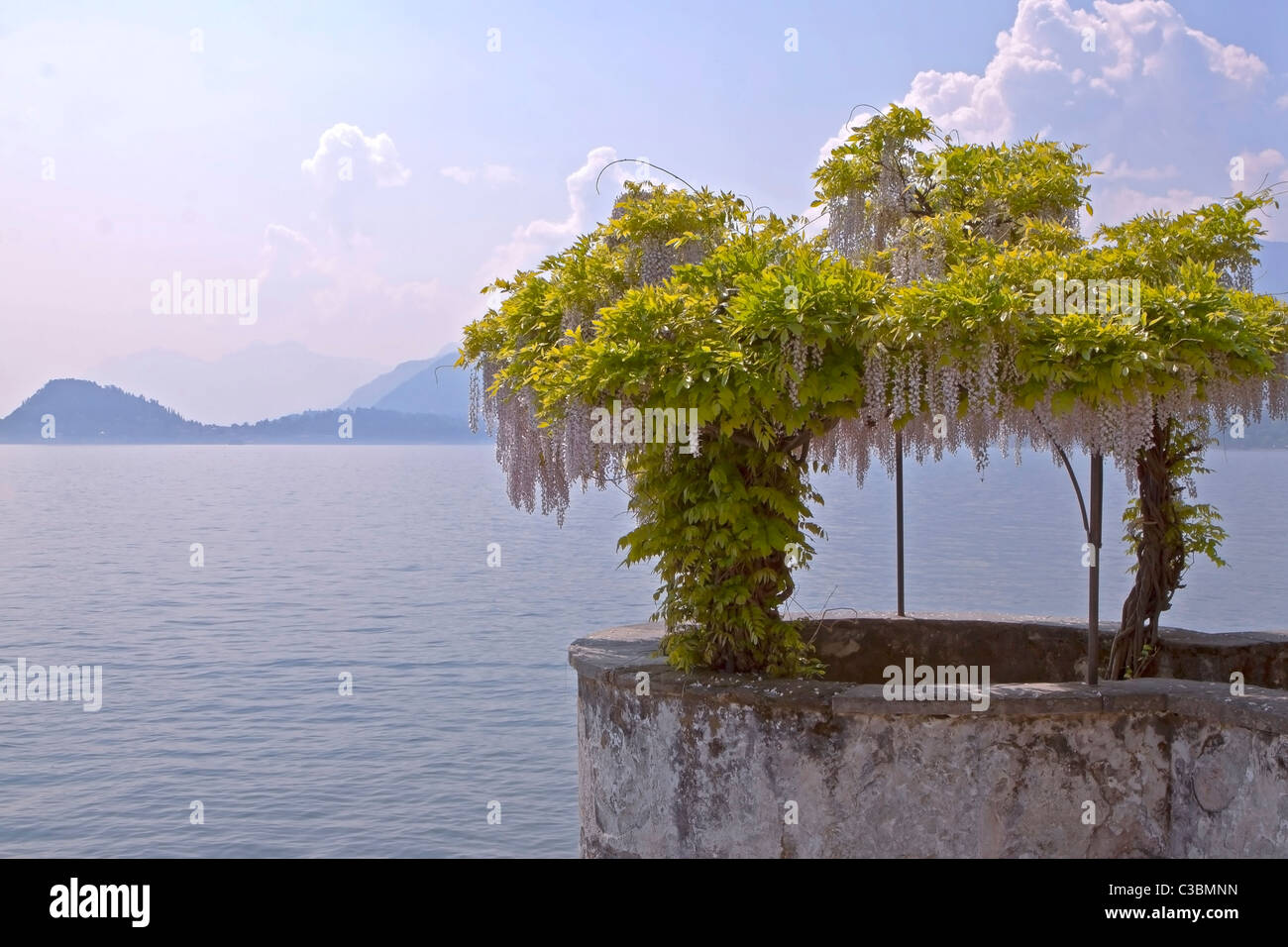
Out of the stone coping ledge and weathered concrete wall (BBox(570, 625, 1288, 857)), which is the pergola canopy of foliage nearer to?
the stone coping ledge

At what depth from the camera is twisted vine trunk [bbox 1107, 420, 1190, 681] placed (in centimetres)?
736

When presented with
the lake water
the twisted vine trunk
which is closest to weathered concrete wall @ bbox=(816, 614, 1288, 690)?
the twisted vine trunk

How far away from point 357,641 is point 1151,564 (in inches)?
809

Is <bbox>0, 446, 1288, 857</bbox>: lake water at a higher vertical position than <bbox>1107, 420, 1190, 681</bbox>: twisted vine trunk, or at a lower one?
lower

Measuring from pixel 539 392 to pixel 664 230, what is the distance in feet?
3.79

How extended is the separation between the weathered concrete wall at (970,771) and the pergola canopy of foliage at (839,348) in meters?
0.59

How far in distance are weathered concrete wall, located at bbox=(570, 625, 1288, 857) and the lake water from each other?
24.3 ft

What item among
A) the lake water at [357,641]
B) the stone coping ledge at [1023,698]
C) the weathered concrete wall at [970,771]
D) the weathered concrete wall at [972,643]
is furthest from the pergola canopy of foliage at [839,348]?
the lake water at [357,641]

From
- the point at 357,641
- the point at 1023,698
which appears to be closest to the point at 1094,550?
the point at 1023,698

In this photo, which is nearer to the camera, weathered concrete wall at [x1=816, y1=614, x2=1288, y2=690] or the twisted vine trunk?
the twisted vine trunk

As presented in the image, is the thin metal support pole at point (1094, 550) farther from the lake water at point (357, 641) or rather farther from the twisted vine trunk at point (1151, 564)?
the lake water at point (357, 641)

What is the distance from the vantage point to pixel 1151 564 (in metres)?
7.43

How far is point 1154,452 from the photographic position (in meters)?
7.37
